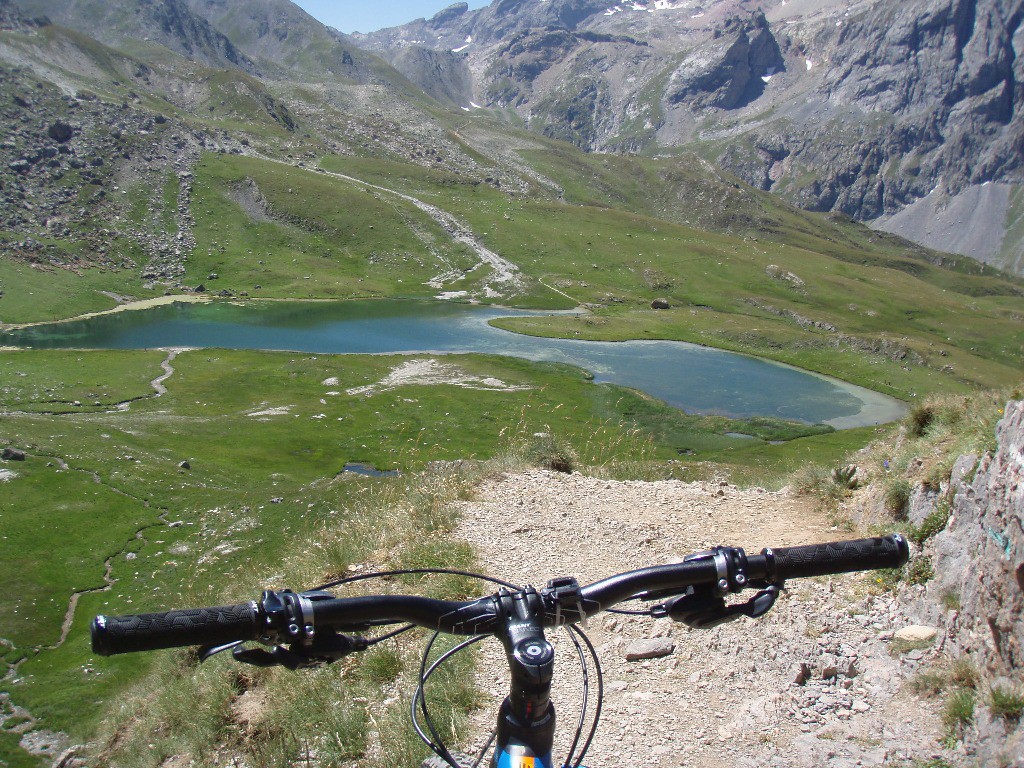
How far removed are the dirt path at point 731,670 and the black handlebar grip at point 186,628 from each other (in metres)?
4.56

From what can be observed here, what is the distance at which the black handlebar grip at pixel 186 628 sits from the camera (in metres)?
3.02

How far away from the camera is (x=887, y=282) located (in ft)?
545

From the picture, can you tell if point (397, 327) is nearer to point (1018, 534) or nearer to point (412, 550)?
point (412, 550)

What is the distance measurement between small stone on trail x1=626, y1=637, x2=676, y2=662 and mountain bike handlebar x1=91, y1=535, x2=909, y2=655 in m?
5.33

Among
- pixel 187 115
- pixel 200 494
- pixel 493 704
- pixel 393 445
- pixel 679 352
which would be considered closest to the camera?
pixel 493 704

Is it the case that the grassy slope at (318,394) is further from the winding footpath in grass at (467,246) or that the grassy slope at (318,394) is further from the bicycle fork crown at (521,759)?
the bicycle fork crown at (521,759)

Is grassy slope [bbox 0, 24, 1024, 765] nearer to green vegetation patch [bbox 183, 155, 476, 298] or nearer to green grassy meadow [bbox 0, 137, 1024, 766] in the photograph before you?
green grassy meadow [bbox 0, 137, 1024, 766]

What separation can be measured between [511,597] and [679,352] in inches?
3493

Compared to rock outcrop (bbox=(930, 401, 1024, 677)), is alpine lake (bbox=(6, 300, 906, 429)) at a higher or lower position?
lower

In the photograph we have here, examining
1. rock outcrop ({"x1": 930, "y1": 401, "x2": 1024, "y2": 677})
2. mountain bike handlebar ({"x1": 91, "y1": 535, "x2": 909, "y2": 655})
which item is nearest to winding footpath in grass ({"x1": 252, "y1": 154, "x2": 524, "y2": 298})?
Result: rock outcrop ({"x1": 930, "y1": 401, "x2": 1024, "y2": 677})

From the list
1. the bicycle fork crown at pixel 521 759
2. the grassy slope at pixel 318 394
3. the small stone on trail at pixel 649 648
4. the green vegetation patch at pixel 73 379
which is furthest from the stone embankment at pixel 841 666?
the green vegetation patch at pixel 73 379

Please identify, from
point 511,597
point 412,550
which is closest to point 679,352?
point 412,550

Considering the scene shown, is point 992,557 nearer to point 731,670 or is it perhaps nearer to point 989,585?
point 989,585

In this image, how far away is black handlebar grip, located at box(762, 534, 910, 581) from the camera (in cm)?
384
